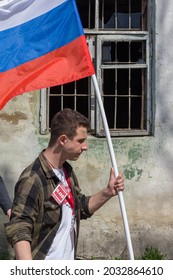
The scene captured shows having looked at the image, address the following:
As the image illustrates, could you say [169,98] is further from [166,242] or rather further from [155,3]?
[166,242]

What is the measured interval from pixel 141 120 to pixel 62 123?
3509 mm

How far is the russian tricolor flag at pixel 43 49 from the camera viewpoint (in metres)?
4.45

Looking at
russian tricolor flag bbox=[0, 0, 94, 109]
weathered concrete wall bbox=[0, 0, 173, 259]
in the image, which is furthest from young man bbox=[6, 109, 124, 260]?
weathered concrete wall bbox=[0, 0, 173, 259]

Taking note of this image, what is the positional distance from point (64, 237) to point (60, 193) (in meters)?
0.27

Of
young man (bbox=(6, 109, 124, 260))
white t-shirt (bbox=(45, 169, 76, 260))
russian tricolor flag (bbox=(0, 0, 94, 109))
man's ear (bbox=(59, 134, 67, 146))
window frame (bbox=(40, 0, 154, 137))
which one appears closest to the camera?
young man (bbox=(6, 109, 124, 260))

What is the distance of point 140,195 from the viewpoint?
734 cm

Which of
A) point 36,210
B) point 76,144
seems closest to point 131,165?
point 76,144

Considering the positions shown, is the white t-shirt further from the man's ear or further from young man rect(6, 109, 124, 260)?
the man's ear

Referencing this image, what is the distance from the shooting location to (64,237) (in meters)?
4.00

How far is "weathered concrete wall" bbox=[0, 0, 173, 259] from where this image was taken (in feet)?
23.9

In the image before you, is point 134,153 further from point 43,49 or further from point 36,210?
point 36,210

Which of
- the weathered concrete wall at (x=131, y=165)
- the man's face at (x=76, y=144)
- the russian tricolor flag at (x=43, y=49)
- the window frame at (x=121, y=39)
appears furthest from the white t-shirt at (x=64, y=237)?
the window frame at (x=121, y=39)
